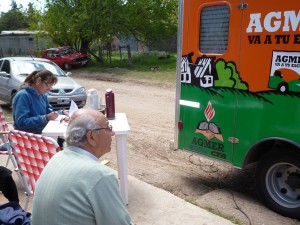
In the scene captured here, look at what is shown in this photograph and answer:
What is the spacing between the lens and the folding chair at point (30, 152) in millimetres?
3316

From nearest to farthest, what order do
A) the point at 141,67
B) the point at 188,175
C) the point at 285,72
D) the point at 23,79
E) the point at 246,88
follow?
the point at 285,72, the point at 246,88, the point at 188,175, the point at 23,79, the point at 141,67

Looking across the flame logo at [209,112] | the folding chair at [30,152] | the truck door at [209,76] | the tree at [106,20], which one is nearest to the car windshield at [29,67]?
the truck door at [209,76]

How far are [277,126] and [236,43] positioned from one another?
1064 mm

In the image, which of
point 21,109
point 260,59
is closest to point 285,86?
point 260,59

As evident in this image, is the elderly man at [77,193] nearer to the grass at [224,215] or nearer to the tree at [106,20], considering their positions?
the grass at [224,215]

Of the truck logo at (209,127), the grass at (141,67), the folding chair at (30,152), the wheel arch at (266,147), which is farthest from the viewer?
the grass at (141,67)

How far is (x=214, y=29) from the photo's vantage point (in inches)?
179

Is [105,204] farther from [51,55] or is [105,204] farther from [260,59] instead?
[51,55]

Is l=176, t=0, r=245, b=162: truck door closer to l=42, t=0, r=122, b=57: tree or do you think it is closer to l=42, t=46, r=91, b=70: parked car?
l=42, t=0, r=122, b=57: tree

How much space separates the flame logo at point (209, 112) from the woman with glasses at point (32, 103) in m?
1.87

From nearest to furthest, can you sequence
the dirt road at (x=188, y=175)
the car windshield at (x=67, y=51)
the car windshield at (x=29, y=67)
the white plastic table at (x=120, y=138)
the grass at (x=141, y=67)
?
the white plastic table at (x=120, y=138) < the dirt road at (x=188, y=175) < the car windshield at (x=29, y=67) < the grass at (x=141, y=67) < the car windshield at (x=67, y=51)

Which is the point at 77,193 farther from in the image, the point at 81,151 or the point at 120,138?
the point at 120,138

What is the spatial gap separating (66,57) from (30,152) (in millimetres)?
21995

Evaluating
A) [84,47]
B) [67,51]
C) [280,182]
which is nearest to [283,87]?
[280,182]
